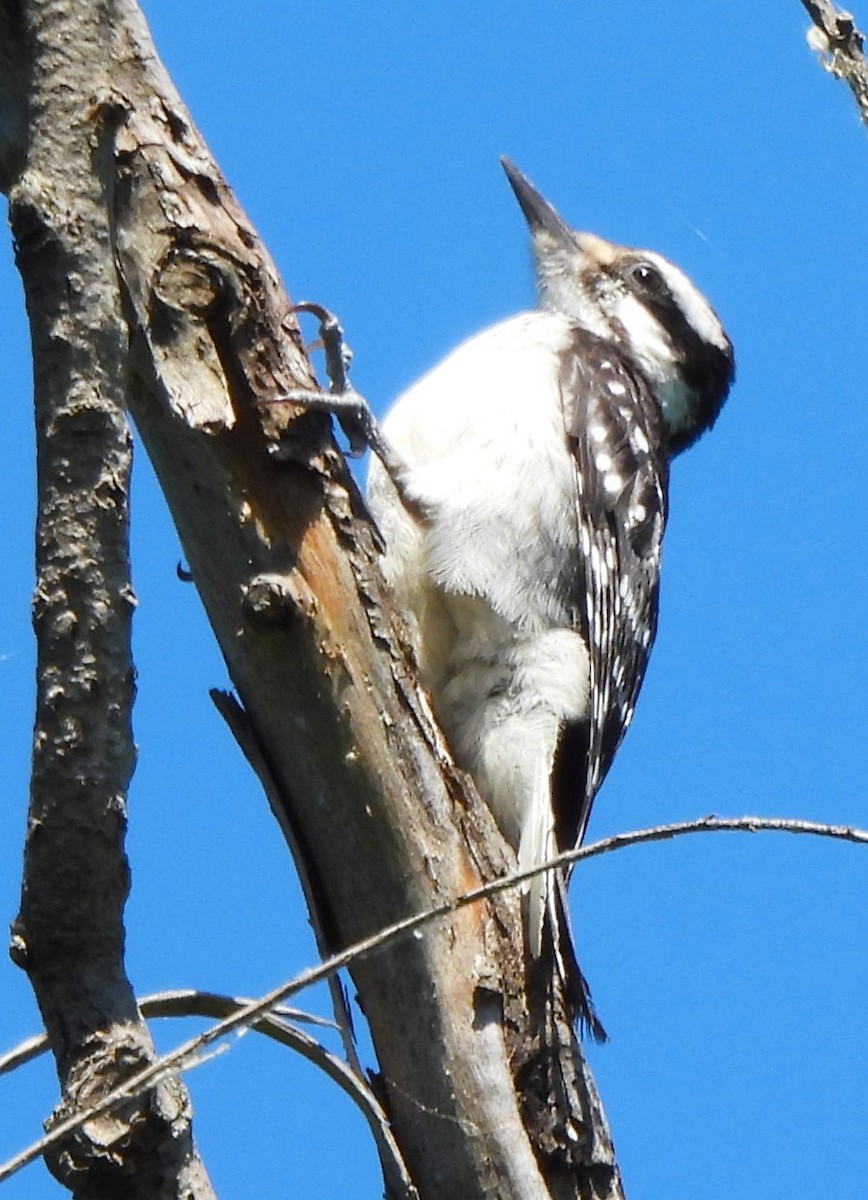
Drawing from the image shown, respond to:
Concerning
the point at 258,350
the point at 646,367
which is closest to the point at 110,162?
the point at 258,350

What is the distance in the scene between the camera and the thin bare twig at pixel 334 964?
2.27 m

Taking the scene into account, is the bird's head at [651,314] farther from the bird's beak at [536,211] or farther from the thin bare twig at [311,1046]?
the thin bare twig at [311,1046]

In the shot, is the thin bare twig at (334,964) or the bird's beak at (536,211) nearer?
the thin bare twig at (334,964)

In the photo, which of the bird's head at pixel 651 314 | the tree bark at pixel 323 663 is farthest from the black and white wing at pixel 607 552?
the tree bark at pixel 323 663

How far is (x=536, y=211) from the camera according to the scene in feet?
21.9

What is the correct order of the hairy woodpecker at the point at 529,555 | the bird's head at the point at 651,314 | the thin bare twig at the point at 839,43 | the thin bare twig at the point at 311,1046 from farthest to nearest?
1. the bird's head at the point at 651,314
2. the hairy woodpecker at the point at 529,555
3. the thin bare twig at the point at 311,1046
4. the thin bare twig at the point at 839,43

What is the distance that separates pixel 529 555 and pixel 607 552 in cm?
33

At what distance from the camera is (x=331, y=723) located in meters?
3.35

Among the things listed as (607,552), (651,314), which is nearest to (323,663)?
(607,552)

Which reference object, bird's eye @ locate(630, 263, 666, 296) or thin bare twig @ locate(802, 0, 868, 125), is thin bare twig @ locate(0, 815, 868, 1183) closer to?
thin bare twig @ locate(802, 0, 868, 125)

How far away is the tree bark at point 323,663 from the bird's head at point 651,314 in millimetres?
2892

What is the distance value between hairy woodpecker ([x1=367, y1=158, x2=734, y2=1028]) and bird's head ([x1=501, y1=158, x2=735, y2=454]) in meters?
0.80

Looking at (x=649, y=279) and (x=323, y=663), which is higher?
(x=649, y=279)

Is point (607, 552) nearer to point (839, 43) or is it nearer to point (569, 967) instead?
point (569, 967)
